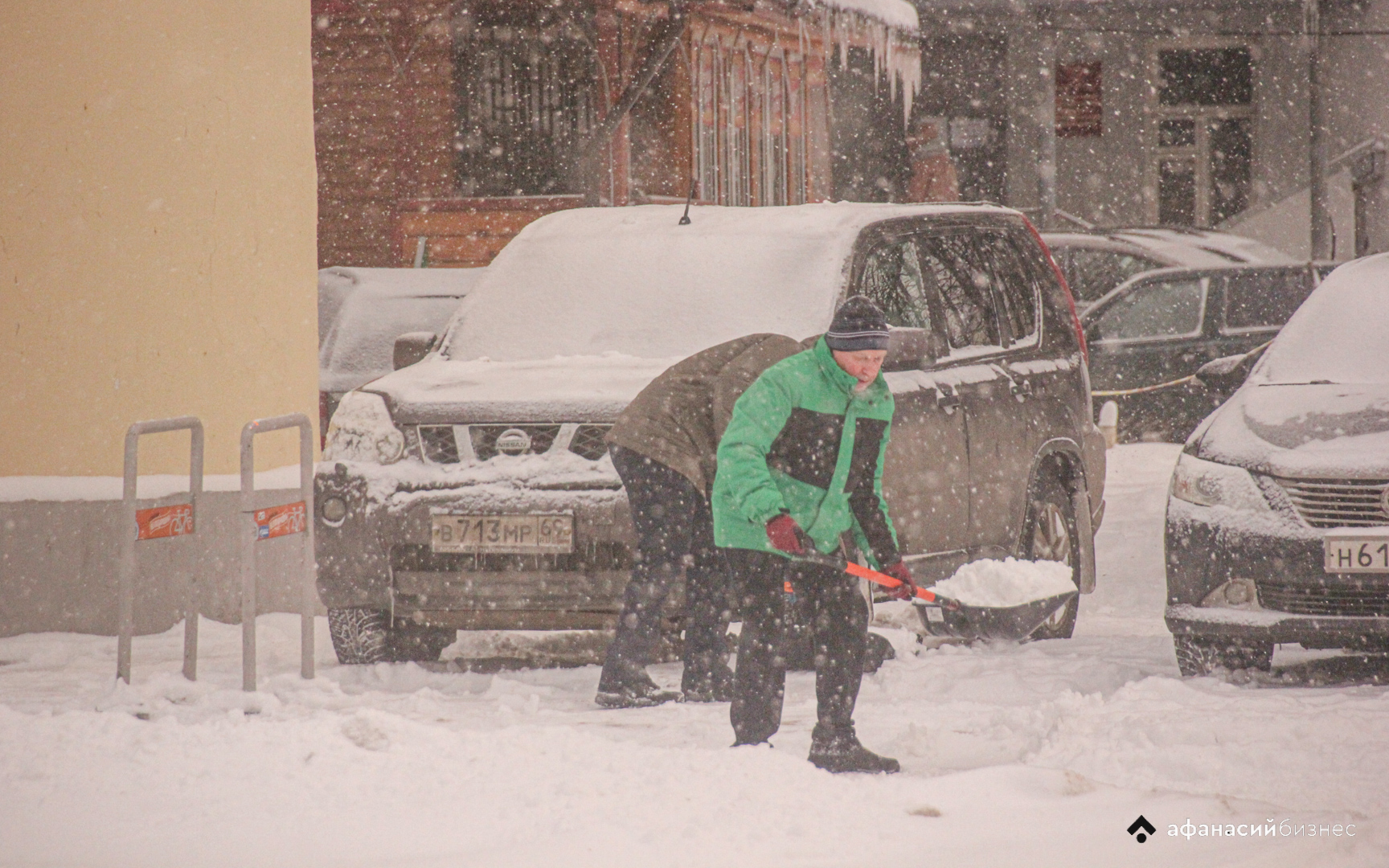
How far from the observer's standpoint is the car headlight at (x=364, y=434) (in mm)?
7289

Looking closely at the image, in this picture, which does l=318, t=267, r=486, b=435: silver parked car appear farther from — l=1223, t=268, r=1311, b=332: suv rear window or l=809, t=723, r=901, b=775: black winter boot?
l=1223, t=268, r=1311, b=332: suv rear window

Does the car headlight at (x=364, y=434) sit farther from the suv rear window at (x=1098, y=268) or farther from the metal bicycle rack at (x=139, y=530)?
the suv rear window at (x=1098, y=268)

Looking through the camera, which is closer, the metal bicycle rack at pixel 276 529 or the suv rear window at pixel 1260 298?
the metal bicycle rack at pixel 276 529

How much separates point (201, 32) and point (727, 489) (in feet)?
15.2

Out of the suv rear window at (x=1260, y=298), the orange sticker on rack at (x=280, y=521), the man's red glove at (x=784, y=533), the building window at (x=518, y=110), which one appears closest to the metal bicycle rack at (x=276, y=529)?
the orange sticker on rack at (x=280, y=521)

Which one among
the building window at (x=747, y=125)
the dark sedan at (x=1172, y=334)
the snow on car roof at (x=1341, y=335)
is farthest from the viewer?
the building window at (x=747, y=125)

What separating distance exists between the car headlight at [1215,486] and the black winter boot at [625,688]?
2268mm

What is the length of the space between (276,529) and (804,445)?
248 centimetres

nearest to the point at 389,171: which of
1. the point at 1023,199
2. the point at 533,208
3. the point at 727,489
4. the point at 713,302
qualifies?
the point at 533,208

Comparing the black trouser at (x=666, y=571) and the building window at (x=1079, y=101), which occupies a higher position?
the building window at (x=1079, y=101)

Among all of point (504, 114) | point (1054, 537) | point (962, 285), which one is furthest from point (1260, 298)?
point (962, 285)

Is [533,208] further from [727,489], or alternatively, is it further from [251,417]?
[727,489]

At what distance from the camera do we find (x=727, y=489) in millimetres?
5539

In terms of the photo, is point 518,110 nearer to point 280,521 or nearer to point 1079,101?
point 1079,101
